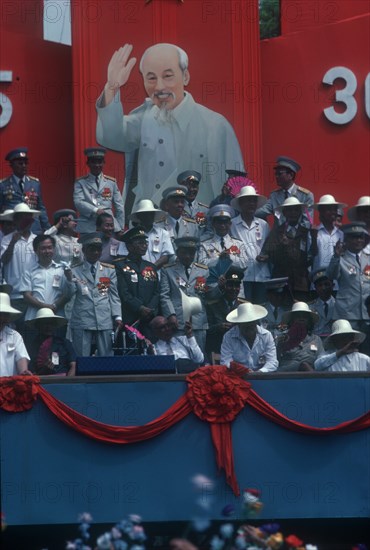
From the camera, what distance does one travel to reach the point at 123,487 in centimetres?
1362

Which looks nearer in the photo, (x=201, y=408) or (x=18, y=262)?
(x=201, y=408)

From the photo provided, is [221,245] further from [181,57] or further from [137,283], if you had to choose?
[181,57]

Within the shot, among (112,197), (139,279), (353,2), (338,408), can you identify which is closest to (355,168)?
(353,2)

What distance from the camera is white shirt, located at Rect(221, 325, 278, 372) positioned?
14.5m

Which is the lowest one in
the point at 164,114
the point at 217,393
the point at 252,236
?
the point at 217,393

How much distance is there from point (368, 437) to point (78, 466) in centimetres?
262

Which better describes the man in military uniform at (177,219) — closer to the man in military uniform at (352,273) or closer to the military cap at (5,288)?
the man in military uniform at (352,273)

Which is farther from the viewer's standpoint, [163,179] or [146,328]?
[163,179]

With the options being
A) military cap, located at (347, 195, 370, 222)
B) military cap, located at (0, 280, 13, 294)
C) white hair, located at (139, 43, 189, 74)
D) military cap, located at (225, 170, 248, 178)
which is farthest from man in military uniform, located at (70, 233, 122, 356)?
white hair, located at (139, 43, 189, 74)

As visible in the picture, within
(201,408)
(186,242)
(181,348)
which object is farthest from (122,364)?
(186,242)

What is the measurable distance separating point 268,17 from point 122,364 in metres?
16.5

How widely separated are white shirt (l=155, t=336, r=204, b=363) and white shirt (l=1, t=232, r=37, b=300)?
188 centimetres

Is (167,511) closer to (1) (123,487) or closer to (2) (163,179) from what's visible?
(1) (123,487)

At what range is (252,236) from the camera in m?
16.9
